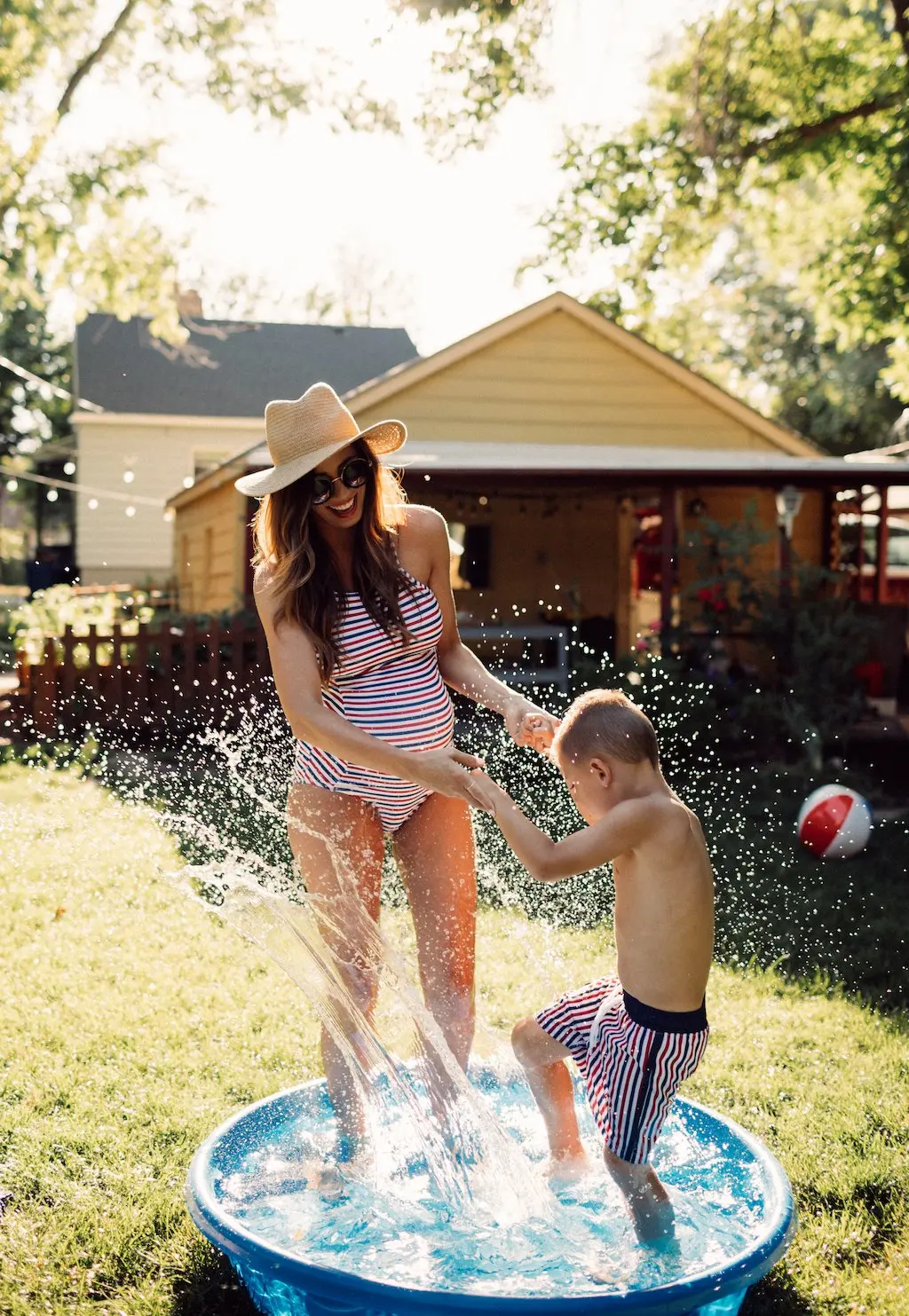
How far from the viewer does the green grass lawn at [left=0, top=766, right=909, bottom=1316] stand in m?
3.13

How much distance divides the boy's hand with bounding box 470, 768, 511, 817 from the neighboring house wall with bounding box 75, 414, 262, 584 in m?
23.4

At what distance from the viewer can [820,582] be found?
1180 centimetres

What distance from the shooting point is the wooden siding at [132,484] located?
25797mm

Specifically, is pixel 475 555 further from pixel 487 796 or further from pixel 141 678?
pixel 487 796

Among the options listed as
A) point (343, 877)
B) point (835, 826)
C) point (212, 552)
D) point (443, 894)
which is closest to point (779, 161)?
point (212, 552)

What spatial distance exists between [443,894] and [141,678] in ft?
28.5

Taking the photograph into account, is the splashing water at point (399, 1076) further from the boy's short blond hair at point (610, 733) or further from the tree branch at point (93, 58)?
the tree branch at point (93, 58)

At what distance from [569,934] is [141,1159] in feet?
8.68

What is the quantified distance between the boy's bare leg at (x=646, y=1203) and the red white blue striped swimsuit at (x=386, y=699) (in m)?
1.01

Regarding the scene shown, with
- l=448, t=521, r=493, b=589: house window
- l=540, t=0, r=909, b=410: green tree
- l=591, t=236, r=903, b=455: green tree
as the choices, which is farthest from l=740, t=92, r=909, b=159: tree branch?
l=591, t=236, r=903, b=455: green tree

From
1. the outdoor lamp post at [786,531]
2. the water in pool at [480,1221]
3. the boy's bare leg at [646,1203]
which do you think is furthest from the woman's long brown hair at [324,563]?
the outdoor lamp post at [786,531]

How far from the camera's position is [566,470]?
1259 cm

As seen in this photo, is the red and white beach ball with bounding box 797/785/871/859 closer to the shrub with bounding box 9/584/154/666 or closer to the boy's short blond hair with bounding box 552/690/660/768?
the boy's short blond hair with bounding box 552/690/660/768

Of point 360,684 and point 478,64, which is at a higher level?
point 478,64
